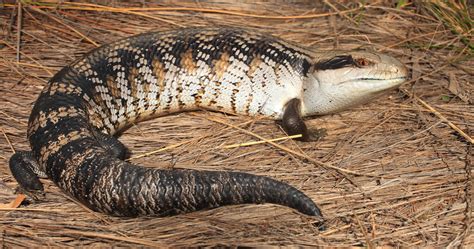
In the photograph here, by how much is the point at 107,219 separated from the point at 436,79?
3124 mm

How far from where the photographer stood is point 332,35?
5.78 meters

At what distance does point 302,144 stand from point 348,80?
0.63m

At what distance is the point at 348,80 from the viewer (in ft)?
15.6

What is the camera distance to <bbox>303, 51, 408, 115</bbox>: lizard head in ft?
15.1

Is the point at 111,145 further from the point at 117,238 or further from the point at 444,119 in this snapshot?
the point at 444,119

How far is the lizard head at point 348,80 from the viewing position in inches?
181

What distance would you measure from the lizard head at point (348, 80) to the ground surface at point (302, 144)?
0.16m

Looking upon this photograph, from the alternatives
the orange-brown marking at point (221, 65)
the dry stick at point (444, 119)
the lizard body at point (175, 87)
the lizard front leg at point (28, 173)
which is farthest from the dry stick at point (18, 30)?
the dry stick at point (444, 119)

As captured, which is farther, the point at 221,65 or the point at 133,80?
the point at 221,65

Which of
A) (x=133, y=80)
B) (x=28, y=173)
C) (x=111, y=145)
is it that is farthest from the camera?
(x=133, y=80)

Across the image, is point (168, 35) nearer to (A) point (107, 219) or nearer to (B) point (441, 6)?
(A) point (107, 219)

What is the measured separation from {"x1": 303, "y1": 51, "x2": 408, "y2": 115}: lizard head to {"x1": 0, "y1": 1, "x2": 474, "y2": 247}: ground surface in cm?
16

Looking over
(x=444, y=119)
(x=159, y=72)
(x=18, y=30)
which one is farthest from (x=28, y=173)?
(x=444, y=119)

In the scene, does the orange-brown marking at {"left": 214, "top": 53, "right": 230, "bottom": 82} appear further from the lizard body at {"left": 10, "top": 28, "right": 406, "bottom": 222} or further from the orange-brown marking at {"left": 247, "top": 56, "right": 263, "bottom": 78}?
the orange-brown marking at {"left": 247, "top": 56, "right": 263, "bottom": 78}
